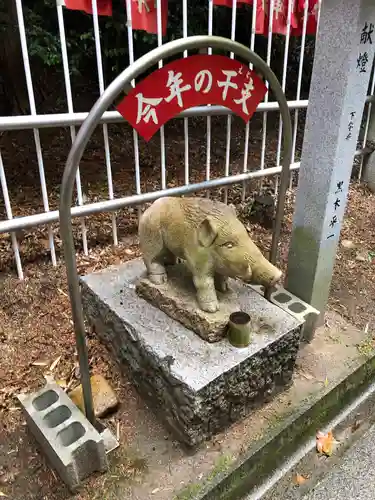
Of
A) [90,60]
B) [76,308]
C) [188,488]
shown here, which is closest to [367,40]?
[76,308]

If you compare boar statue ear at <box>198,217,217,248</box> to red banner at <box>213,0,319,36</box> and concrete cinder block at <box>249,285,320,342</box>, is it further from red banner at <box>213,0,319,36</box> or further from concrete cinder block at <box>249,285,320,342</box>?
red banner at <box>213,0,319,36</box>

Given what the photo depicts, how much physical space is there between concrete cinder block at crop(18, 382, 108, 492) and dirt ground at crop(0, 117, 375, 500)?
7 cm

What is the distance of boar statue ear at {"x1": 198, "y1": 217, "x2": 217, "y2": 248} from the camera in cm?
165

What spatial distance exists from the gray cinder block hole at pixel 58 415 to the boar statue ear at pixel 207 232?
826 mm

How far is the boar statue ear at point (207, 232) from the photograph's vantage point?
1646 millimetres

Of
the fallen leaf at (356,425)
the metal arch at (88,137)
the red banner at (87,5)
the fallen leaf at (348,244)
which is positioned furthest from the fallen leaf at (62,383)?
the fallen leaf at (348,244)

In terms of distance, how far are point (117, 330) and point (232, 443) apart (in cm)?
68

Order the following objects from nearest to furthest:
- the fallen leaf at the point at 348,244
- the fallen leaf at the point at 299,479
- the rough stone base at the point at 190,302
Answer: the rough stone base at the point at 190,302 → the fallen leaf at the point at 299,479 → the fallen leaf at the point at 348,244

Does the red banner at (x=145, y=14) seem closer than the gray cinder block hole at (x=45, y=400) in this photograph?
No

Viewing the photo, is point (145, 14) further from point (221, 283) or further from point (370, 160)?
point (370, 160)

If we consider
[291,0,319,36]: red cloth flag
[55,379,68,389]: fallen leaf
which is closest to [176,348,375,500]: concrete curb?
[55,379,68,389]: fallen leaf

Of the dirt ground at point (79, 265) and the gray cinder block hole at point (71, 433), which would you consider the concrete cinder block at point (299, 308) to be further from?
the gray cinder block hole at point (71, 433)

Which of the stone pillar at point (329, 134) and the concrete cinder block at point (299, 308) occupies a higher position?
the stone pillar at point (329, 134)

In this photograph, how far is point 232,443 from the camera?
1762 millimetres
